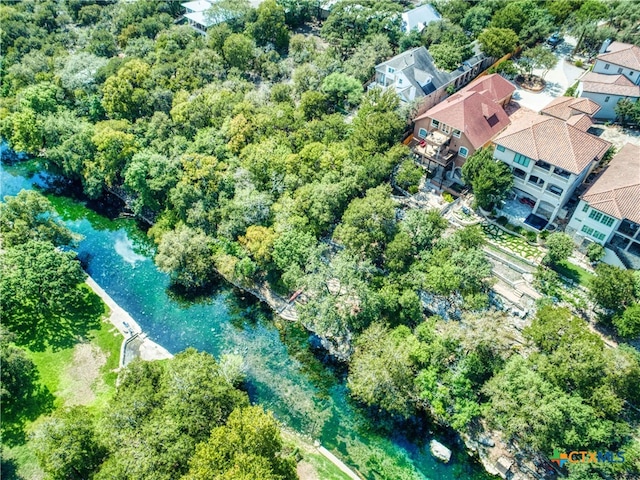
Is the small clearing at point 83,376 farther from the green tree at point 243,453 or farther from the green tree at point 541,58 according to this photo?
the green tree at point 541,58

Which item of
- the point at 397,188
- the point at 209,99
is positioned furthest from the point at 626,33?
the point at 209,99

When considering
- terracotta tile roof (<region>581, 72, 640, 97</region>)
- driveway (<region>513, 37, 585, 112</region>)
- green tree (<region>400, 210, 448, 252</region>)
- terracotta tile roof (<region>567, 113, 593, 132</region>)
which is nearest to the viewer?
green tree (<region>400, 210, 448, 252</region>)

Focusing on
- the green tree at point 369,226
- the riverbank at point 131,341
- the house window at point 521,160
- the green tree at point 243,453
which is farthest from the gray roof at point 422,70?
the green tree at point 243,453

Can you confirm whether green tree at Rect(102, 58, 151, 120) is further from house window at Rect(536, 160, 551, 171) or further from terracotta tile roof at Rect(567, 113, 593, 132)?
terracotta tile roof at Rect(567, 113, 593, 132)

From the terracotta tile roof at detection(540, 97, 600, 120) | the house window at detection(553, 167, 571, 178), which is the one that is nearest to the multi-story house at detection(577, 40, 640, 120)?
the terracotta tile roof at detection(540, 97, 600, 120)

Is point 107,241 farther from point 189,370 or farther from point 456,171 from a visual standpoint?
point 456,171

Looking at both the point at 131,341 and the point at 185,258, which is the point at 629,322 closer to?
the point at 185,258
